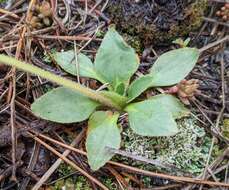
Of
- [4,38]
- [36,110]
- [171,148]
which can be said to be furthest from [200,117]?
[4,38]

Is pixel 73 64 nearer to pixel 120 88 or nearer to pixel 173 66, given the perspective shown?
pixel 120 88

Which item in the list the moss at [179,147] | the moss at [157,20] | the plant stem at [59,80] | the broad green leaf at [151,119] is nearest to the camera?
the plant stem at [59,80]

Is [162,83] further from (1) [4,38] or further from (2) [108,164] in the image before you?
(1) [4,38]

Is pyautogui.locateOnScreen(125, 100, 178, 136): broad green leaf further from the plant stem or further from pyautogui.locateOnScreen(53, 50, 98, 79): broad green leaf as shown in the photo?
pyautogui.locateOnScreen(53, 50, 98, 79): broad green leaf

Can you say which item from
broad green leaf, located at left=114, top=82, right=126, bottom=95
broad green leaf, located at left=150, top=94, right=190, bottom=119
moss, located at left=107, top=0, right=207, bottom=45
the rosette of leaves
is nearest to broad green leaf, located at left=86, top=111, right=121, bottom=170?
the rosette of leaves

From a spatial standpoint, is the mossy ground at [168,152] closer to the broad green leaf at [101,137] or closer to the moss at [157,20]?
the broad green leaf at [101,137]

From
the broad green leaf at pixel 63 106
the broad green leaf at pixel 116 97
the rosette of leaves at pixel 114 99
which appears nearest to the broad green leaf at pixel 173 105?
the rosette of leaves at pixel 114 99

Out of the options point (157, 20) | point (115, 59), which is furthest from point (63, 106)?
point (157, 20)
